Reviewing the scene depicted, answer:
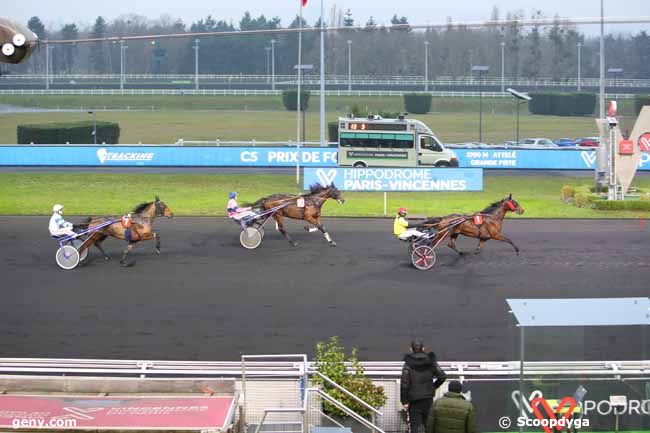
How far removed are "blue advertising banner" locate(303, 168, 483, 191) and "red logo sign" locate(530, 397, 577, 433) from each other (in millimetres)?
18653

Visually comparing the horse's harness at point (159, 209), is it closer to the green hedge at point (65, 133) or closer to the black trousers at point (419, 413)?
the black trousers at point (419, 413)

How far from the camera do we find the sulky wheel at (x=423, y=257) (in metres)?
20.3

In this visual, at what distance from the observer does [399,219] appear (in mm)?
20203

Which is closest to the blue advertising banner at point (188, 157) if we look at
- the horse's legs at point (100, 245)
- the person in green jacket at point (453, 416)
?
the horse's legs at point (100, 245)

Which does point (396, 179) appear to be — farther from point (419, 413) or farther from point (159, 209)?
point (419, 413)

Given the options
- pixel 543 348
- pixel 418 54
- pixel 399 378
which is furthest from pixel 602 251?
pixel 418 54

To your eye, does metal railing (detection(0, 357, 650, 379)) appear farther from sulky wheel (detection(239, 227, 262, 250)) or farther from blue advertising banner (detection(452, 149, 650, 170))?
blue advertising banner (detection(452, 149, 650, 170))

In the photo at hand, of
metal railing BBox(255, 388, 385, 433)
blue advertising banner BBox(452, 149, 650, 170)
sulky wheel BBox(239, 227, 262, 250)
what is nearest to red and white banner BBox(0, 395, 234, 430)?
metal railing BBox(255, 388, 385, 433)

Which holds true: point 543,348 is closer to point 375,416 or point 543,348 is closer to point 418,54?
point 375,416

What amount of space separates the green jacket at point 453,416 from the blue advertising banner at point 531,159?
30178 millimetres

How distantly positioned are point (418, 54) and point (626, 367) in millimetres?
85288

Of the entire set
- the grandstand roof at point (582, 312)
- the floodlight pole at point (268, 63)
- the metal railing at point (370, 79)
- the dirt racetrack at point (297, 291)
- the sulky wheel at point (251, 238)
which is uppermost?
the floodlight pole at point (268, 63)

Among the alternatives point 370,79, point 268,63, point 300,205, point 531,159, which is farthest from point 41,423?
→ point 268,63

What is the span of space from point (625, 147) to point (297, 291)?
1426 centimetres
